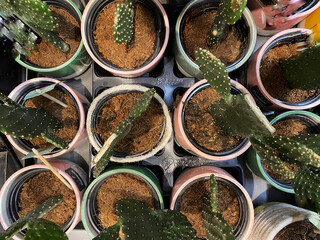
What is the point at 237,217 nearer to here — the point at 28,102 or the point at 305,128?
the point at 305,128

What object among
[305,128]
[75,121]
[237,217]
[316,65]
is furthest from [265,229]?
[75,121]

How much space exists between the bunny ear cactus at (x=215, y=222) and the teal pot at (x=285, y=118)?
0.67 ft

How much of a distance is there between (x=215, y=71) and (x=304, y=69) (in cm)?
34

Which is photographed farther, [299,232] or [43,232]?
[299,232]

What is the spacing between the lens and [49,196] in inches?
30.5

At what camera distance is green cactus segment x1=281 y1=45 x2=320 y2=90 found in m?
0.67

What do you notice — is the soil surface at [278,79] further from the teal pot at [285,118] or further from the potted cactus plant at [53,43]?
the potted cactus plant at [53,43]

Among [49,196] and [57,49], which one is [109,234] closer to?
[49,196]

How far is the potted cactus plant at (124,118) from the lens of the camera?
29.0 inches

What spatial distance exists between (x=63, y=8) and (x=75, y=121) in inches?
13.1

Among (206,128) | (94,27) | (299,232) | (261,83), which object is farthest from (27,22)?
(299,232)

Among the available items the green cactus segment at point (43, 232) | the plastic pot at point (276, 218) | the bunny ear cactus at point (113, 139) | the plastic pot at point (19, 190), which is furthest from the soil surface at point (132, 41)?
the plastic pot at point (276, 218)

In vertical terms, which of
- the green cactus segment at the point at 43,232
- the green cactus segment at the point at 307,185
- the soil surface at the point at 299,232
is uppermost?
the green cactus segment at the point at 43,232

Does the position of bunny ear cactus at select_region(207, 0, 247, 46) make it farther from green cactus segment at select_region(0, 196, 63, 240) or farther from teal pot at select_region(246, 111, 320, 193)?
green cactus segment at select_region(0, 196, 63, 240)
